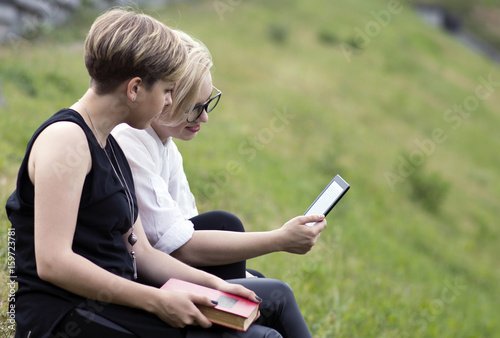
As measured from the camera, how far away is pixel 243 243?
99.3 inches

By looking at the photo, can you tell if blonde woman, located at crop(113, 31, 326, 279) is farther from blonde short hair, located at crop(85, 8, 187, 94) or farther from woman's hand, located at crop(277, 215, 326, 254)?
blonde short hair, located at crop(85, 8, 187, 94)

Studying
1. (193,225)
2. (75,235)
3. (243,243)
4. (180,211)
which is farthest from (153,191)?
(75,235)

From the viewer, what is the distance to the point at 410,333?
490 cm

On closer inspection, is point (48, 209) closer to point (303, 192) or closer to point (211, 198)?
point (211, 198)

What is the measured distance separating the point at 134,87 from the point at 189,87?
1.60 feet

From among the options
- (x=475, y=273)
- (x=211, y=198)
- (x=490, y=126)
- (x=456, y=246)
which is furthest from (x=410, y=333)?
(x=490, y=126)

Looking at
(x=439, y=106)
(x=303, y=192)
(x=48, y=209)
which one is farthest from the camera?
(x=439, y=106)

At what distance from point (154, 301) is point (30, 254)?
1.34ft

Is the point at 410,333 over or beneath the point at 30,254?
beneath

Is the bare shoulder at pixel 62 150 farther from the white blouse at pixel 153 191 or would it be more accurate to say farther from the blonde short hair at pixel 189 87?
the blonde short hair at pixel 189 87

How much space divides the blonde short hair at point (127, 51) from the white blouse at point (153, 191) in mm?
448

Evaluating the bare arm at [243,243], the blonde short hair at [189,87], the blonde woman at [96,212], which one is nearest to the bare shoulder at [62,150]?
the blonde woman at [96,212]

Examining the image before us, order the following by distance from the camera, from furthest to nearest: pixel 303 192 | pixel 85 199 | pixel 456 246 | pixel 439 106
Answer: pixel 439 106, pixel 456 246, pixel 303 192, pixel 85 199

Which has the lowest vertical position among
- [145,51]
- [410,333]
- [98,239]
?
[410,333]
